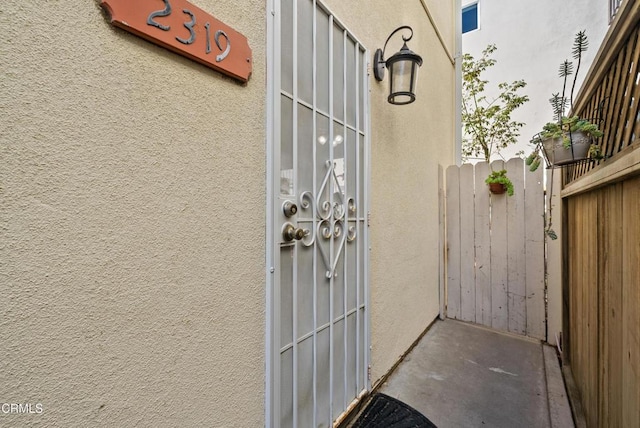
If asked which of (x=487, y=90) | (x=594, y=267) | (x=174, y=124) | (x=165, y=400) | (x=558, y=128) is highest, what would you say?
(x=487, y=90)

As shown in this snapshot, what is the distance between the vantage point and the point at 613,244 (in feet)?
4.45

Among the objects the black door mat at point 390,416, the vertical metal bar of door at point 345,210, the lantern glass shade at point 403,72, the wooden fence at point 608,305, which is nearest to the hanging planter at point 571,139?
the wooden fence at point 608,305

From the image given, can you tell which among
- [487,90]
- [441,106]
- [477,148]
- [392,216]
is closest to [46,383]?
[392,216]

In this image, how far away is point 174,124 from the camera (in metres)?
0.95

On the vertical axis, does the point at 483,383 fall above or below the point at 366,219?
below

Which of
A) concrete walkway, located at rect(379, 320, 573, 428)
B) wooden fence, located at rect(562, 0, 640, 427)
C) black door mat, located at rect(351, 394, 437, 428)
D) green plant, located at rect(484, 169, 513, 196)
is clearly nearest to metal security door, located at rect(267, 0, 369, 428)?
black door mat, located at rect(351, 394, 437, 428)

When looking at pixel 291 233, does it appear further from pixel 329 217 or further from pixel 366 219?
pixel 366 219

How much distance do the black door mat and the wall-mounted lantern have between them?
226cm

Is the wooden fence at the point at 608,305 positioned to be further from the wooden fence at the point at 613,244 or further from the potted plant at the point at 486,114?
the potted plant at the point at 486,114

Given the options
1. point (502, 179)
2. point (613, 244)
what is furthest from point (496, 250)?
point (613, 244)

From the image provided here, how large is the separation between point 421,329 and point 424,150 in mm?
1997

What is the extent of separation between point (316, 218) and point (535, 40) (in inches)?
294

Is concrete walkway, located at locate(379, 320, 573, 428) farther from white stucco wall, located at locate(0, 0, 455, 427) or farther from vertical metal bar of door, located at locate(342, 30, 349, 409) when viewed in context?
white stucco wall, located at locate(0, 0, 455, 427)

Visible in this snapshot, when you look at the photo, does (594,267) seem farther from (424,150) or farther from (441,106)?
(441,106)
